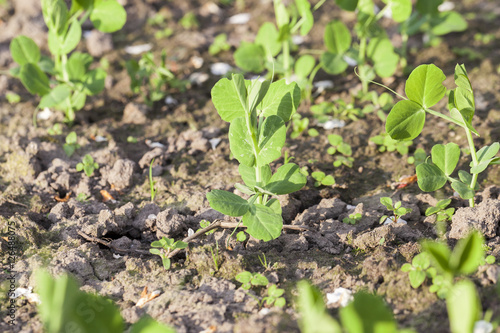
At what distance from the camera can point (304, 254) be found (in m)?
1.84

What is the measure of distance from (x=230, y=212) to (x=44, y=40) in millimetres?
2689

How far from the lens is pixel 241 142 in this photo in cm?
179

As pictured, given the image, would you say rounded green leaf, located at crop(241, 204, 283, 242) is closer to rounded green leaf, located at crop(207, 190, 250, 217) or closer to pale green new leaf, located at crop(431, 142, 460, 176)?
rounded green leaf, located at crop(207, 190, 250, 217)

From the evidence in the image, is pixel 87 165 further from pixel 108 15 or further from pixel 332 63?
pixel 332 63

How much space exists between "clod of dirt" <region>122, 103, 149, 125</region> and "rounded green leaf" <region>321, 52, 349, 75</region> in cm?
106

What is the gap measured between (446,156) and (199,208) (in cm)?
100

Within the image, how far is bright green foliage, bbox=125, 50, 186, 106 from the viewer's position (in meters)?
2.83

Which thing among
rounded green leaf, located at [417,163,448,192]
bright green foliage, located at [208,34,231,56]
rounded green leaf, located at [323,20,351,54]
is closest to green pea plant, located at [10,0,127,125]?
bright green foliage, located at [208,34,231,56]

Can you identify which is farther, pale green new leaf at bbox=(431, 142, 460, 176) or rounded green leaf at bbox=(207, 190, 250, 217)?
pale green new leaf at bbox=(431, 142, 460, 176)

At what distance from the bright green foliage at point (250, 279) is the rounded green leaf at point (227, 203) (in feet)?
0.66

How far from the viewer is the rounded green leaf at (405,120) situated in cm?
181

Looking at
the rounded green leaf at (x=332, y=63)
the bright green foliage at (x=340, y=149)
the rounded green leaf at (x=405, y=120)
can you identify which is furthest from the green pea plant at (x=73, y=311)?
the rounded green leaf at (x=332, y=63)

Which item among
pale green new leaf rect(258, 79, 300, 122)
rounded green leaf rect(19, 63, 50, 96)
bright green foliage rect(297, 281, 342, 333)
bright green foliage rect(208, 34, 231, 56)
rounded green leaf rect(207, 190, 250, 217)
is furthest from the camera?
bright green foliage rect(208, 34, 231, 56)

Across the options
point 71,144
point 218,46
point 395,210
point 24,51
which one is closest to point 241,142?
point 395,210
